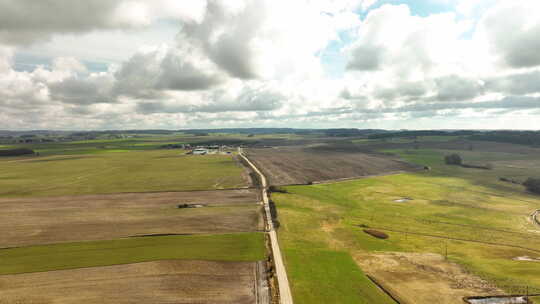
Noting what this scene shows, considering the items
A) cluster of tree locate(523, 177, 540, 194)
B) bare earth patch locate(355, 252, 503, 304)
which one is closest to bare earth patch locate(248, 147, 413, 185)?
cluster of tree locate(523, 177, 540, 194)

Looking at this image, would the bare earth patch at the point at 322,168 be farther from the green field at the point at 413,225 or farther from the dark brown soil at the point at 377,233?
the dark brown soil at the point at 377,233

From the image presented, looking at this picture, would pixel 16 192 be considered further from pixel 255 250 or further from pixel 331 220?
pixel 331 220

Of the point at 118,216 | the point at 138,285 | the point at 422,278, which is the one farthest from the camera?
the point at 118,216

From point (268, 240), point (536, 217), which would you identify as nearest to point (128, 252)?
point (268, 240)

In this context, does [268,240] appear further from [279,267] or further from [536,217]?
[536,217]

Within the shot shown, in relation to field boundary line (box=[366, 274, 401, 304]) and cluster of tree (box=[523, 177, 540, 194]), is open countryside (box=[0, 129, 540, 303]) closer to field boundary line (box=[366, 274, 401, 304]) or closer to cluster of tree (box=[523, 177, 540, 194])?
field boundary line (box=[366, 274, 401, 304])
